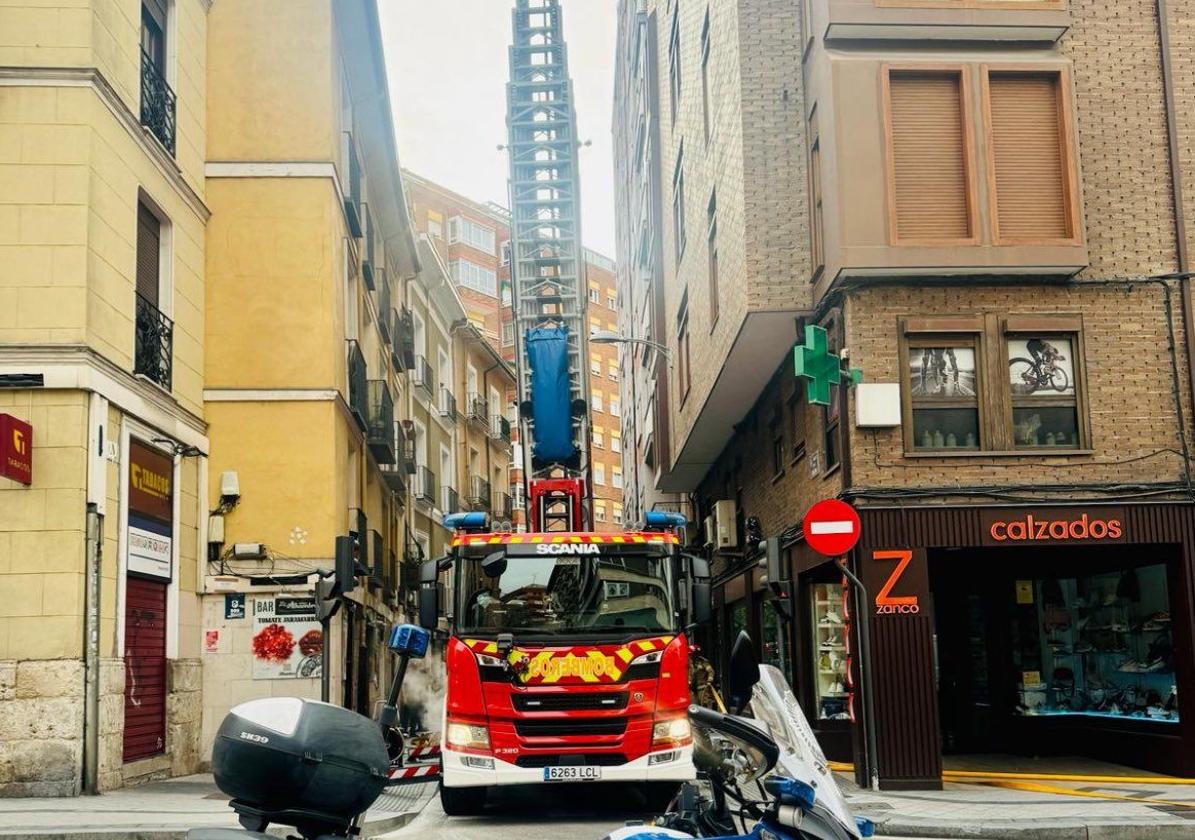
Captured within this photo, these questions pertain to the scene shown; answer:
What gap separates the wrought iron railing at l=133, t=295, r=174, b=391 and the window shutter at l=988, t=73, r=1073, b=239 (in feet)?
33.6

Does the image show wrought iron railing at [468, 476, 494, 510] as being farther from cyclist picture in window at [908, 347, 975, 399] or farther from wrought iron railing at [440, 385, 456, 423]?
cyclist picture in window at [908, 347, 975, 399]

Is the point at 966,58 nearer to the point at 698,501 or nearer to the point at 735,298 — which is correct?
the point at 735,298

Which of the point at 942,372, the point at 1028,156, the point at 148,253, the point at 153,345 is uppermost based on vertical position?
the point at 1028,156

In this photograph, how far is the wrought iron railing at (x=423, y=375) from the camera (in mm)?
36006

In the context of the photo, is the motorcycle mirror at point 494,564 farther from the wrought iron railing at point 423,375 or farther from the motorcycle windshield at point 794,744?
the wrought iron railing at point 423,375

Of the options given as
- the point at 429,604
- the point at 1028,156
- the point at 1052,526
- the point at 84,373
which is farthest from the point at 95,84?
the point at 1052,526

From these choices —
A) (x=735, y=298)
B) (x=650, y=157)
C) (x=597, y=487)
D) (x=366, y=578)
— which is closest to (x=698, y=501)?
(x=650, y=157)

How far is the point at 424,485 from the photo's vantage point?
36.1 metres

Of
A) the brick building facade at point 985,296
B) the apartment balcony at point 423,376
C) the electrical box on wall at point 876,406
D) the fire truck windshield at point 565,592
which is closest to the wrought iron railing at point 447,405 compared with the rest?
the apartment balcony at point 423,376

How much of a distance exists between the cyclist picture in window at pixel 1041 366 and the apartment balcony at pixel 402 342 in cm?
1733

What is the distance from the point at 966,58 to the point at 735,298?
13.9ft

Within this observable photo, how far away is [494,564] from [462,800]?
2.09 metres

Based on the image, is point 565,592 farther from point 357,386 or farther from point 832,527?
point 357,386

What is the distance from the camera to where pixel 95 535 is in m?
14.8
